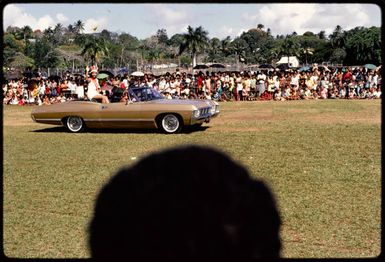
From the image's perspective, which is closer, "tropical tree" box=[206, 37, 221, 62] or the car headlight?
the car headlight

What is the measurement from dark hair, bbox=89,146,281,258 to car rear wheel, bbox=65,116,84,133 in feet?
40.7

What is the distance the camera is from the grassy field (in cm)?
454

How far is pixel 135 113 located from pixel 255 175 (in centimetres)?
986

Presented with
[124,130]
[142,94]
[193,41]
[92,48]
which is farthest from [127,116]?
[92,48]

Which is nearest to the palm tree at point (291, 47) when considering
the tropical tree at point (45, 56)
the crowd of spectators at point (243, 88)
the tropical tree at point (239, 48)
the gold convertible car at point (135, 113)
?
the tropical tree at point (239, 48)

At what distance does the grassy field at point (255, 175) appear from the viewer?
4.54 meters

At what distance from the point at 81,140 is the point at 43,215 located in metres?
6.11

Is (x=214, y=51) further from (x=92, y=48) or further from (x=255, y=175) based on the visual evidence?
(x=255, y=175)

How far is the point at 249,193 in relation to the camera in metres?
0.75

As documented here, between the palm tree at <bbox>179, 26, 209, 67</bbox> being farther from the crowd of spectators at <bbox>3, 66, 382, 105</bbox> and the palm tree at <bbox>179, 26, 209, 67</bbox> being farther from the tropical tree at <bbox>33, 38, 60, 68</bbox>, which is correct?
the crowd of spectators at <bbox>3, 66, 382, 105</bbox>

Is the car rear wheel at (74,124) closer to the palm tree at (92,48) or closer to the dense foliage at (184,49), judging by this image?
the dense foliage at (184,49)

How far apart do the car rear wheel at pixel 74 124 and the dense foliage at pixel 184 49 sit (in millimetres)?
42971

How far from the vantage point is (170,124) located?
40.1 feet

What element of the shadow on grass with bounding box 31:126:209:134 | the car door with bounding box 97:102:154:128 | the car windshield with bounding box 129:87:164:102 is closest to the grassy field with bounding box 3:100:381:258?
the shadow on grass with bounding box 31:126:209:134
